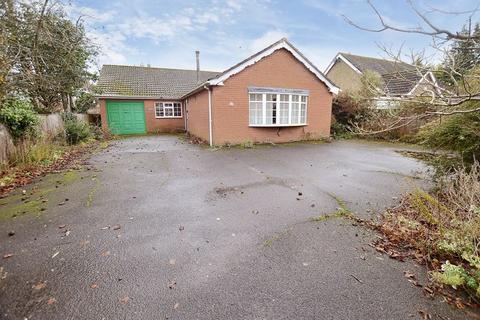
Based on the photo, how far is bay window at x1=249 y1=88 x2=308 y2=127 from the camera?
1143 cm

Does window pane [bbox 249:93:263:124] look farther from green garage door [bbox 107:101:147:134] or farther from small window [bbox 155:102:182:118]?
green garage door [bbox 107:101:147:134]

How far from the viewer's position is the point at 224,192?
16.6ft

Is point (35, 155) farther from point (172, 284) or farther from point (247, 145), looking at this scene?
point (247, 145)

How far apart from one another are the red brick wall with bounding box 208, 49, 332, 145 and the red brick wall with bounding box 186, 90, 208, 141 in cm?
40

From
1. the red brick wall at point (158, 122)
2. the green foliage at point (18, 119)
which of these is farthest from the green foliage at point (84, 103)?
the green foliage at point (18, 119)

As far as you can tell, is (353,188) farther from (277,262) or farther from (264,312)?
(264,312)

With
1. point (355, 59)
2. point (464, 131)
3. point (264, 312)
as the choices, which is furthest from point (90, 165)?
point (355, 59)

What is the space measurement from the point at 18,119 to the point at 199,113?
7343 millimetres

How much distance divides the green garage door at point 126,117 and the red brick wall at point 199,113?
456 centimetres

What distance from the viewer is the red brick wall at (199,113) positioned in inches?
454

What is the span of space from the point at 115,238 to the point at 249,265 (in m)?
1.89

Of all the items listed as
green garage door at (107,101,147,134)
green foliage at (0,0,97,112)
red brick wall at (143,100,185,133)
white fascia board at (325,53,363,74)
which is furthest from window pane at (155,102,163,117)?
white fascia board at (325,53,363,74)

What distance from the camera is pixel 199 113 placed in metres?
12.7

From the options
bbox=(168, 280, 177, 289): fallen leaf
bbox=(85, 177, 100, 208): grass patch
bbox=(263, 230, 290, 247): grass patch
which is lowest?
bbox=(263, 230, 290, 247): grass patch
